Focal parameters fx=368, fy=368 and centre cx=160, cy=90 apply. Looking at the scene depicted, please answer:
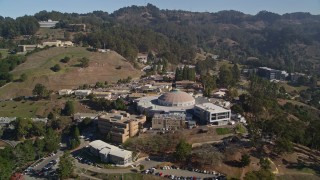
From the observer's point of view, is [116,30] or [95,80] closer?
[95,80]

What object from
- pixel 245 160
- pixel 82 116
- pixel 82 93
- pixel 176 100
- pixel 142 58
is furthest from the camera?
pixel 142 58

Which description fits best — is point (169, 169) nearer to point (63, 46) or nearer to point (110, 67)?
point (110, 67)

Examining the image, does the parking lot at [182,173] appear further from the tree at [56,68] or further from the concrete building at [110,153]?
the tree at [56,68]

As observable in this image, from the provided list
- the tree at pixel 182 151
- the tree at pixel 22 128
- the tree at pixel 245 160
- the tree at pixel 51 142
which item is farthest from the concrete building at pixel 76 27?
the tree at pixel 245 160

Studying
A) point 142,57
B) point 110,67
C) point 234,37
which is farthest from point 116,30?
point 234,37

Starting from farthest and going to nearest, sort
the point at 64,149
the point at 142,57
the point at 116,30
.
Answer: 1. the point at 116,30
2. the point at 142,57
3. the point at 64,149

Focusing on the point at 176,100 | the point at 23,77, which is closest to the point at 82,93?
the point at 23,77

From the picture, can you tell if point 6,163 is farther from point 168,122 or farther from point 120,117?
point 168,122
